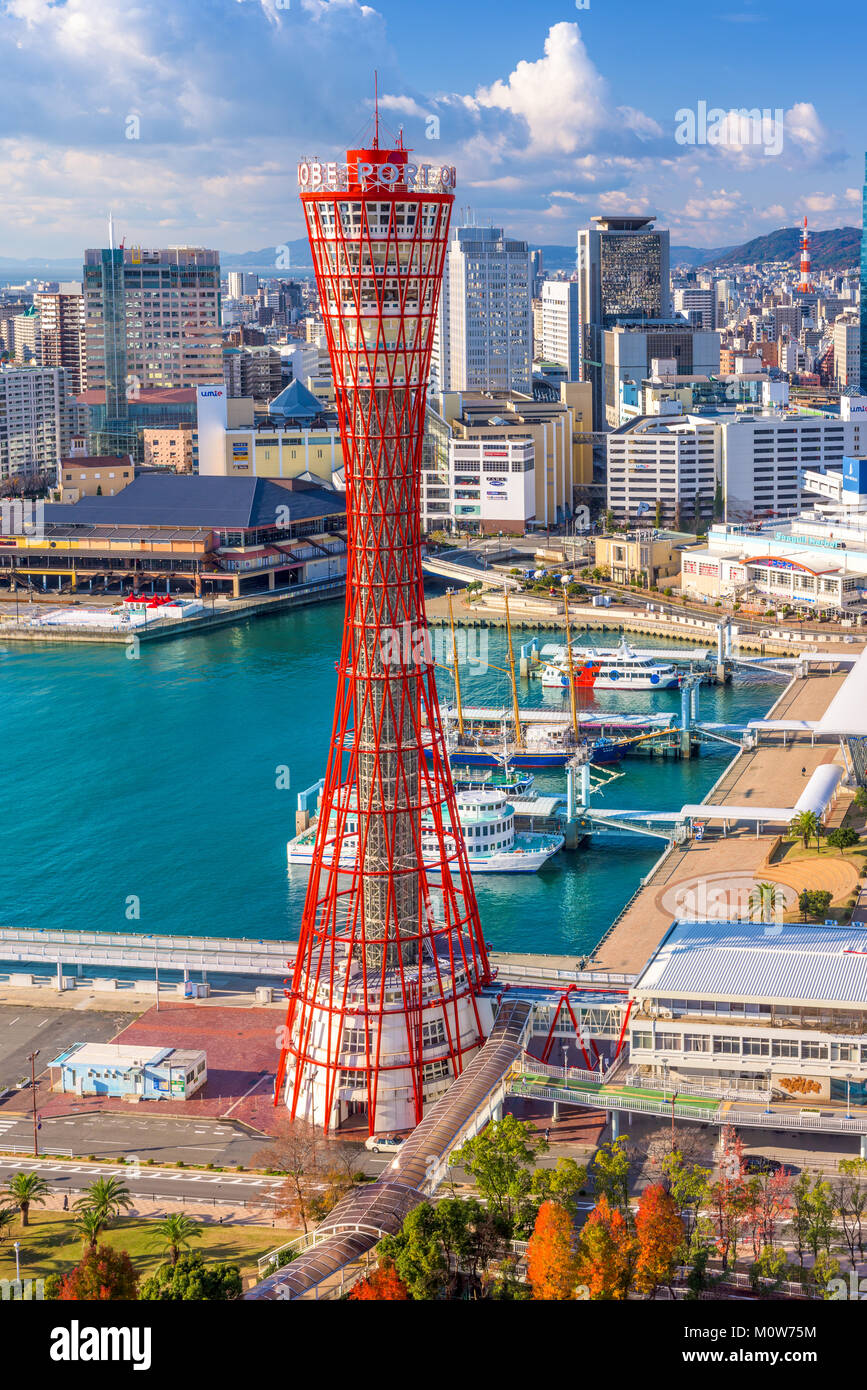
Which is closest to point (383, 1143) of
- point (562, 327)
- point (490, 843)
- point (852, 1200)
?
point (852, 1200)

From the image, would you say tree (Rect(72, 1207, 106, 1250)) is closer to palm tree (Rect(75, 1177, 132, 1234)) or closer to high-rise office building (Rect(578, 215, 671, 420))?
palm tree (Rect(75, 1177, 132, 1234))

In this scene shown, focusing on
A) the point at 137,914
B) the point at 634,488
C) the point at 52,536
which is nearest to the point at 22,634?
the point at 52,536

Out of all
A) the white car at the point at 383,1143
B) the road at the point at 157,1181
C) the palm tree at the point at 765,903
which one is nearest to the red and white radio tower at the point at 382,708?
the white car at the point at 383,1143

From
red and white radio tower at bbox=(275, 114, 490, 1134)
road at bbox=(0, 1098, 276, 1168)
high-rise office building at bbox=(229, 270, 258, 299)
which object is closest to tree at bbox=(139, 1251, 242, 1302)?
road at bbox=(0, 1098, 276, 1168)

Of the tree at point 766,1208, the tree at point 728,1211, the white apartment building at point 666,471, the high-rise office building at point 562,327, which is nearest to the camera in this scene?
the tree at point 728,1211

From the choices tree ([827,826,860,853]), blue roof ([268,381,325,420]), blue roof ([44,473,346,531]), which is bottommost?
tree ([827,826,860,853])

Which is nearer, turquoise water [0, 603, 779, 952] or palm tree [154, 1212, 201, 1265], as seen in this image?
palm tree [154, 1212, 201, 1265]

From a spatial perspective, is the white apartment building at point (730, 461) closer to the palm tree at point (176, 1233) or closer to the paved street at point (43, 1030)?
the paved street at point (43, 1030)
